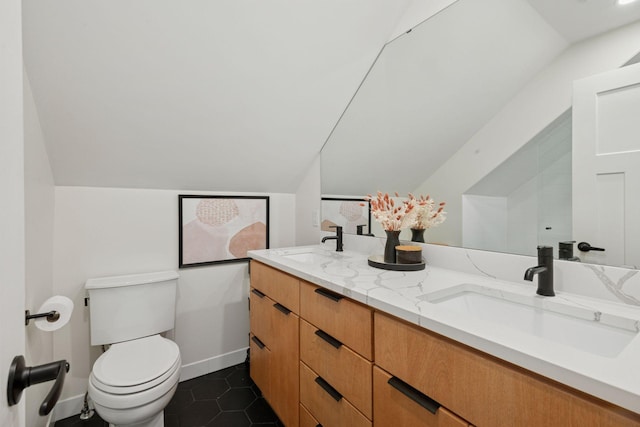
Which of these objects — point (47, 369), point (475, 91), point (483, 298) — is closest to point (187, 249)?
point (47, 369)

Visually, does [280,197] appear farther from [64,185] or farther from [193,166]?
[64,185]

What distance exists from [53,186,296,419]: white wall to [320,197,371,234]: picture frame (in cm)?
53

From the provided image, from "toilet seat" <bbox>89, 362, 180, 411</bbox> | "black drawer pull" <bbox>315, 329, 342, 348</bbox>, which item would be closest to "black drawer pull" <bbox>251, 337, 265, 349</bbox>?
"toilet seat" <bbox>89, 362, 180, 411</bbox>

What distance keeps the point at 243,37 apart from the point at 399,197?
3.93 ft

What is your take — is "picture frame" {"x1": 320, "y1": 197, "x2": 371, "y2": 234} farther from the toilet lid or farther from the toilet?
the toilet lid

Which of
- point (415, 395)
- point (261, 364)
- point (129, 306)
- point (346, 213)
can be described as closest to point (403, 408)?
point (415, 395)

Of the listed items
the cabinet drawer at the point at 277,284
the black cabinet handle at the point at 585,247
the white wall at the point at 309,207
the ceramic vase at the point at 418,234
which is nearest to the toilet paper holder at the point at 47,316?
the cabinet drawer at the point at 277,284

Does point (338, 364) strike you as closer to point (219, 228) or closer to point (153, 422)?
point (153, 422)

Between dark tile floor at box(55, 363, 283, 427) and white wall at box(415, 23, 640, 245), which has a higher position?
white wall at box(415, 23, 640, 245)

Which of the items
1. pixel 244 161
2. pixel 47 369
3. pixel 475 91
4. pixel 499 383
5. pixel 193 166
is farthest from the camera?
pixel 244 161

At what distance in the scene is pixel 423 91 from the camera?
1.75 meters

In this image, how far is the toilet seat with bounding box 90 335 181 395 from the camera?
1306 mm

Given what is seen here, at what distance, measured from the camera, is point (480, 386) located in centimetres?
70

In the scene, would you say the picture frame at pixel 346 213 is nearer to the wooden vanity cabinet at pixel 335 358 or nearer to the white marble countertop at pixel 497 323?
the white marble countertop at pixel 497 323
